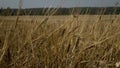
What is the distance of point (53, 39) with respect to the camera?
1.84 meters

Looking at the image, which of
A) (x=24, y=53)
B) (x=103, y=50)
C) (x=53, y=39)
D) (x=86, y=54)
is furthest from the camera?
(x=103, y=50)

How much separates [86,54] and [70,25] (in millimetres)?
298

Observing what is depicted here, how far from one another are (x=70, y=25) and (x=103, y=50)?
1.57 feet

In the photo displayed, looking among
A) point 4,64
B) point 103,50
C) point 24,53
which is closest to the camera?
point 4,64

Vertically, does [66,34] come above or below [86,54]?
above

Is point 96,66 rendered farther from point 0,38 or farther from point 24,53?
point 0,38

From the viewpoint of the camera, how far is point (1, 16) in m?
1.77

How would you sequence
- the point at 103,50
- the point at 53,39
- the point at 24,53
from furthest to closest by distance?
the point at 103,50, the point at 53,39, the point at 24,53

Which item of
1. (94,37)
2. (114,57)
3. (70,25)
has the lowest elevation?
(114,57)

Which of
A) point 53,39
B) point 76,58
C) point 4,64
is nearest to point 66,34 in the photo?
point 53,39

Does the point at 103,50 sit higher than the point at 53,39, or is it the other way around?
the point at 53,39

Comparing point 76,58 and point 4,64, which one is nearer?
point 4,64

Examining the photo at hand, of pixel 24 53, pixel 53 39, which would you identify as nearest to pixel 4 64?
pixel 24 53

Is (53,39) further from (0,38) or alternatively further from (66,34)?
(0,38)
